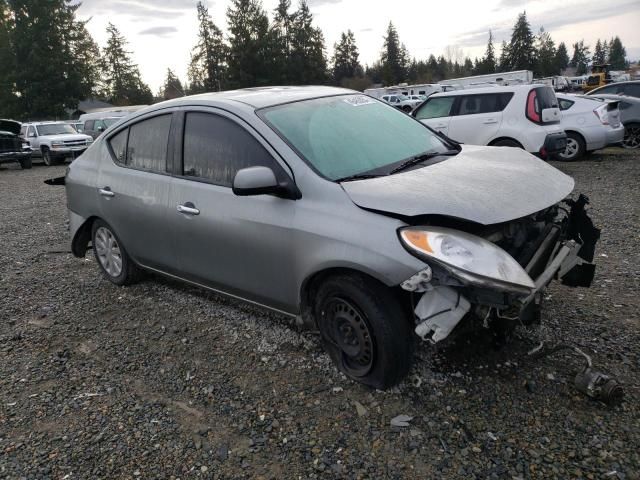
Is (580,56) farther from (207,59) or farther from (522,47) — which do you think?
(207,59)

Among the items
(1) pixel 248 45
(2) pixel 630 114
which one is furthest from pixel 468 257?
(1) pixel 248 45

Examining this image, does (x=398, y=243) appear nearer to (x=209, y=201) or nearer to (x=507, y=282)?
(x=507, y=282)

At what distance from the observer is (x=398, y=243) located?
2.62 metres

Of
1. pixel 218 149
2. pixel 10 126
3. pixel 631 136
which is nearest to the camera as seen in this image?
pixel 218 149

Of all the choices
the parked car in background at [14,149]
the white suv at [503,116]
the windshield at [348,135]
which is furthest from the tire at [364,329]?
the parked car in background at [14,149]

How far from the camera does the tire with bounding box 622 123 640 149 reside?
12133 millimetres

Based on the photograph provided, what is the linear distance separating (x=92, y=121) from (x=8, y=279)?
19.7 m

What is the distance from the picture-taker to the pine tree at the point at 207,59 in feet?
210

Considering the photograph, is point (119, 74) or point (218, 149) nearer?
point (218, 149)

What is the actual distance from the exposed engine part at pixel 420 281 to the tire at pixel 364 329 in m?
0.22

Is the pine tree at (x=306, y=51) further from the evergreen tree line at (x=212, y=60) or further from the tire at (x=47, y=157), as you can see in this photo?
the tire at (x=47, y=157)

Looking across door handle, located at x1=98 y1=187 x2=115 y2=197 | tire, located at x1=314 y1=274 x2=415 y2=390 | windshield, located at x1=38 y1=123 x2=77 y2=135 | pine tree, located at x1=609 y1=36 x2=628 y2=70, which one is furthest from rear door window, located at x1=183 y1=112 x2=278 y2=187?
pine tree, located at x1=609 y1=36 x2=628 y2=70

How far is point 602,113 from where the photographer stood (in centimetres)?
1077

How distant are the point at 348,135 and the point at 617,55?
481 ft
